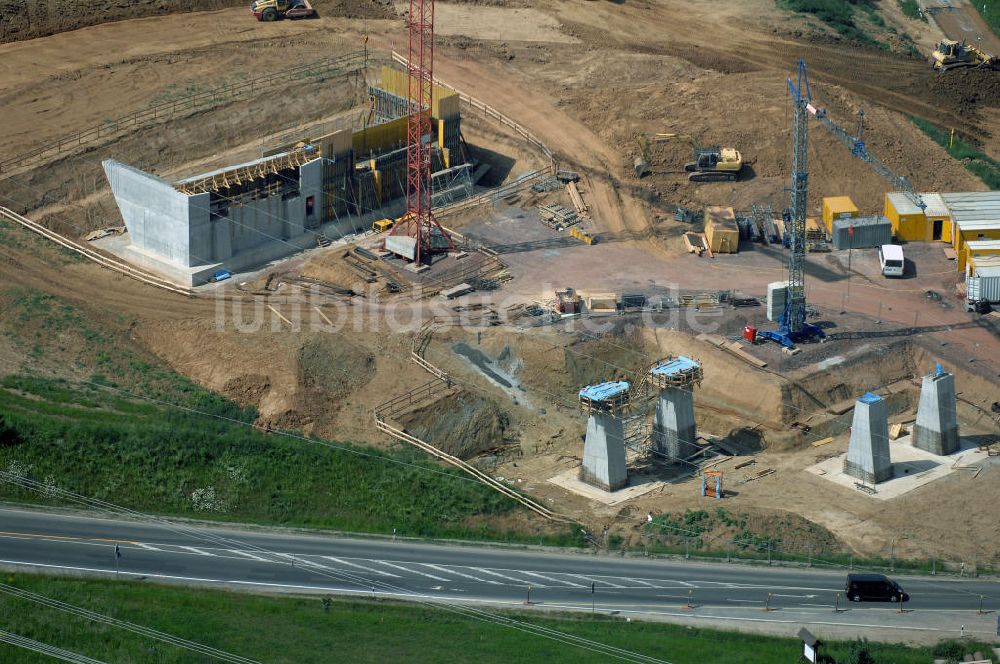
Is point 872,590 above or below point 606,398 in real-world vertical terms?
below

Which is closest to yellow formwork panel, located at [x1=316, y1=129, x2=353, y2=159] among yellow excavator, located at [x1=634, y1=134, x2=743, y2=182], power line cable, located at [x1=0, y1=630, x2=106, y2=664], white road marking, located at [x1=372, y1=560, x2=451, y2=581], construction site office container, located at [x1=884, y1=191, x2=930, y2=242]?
yellow excavator, located at [x1=634, y1=134, x2=743, y2=182]

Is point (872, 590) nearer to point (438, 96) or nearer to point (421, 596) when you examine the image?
point (421, 596)

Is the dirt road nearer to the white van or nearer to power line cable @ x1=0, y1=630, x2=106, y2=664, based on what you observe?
the white van

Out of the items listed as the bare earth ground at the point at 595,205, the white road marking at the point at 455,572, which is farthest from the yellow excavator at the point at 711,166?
the white road marking at the point at 455,572

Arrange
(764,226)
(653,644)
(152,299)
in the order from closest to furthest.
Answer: (653,644), (152,299), (764,226)

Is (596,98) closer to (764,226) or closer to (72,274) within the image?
(764,226)

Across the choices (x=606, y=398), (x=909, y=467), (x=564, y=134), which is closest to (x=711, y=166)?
(x=564, y=134)

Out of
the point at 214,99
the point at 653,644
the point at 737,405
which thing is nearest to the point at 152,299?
the point at 214,99
